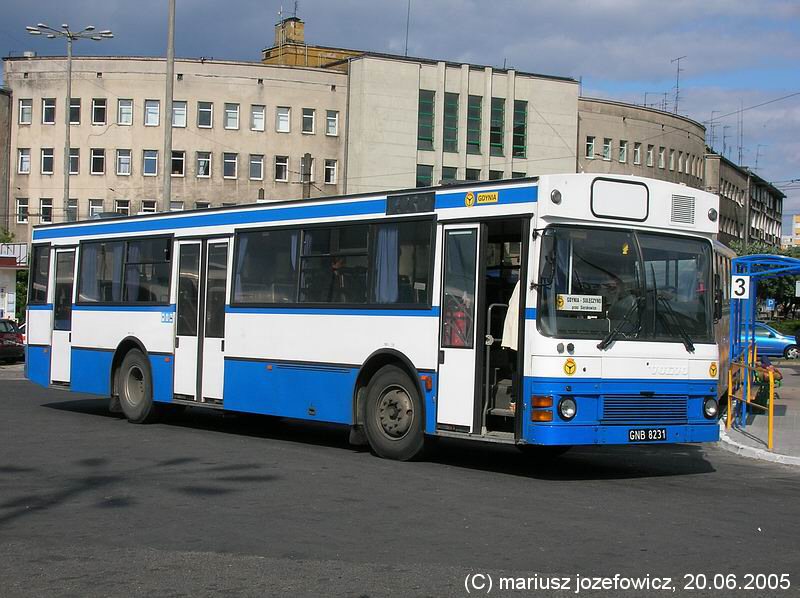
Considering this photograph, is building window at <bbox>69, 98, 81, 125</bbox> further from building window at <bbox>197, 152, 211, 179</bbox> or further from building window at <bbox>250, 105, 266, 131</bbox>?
building window at <bbox>250, 105, 266, 131</bbox>

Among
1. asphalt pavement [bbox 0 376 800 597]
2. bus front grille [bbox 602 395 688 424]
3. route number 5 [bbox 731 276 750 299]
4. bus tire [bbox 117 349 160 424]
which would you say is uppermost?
route number 5 [bbox 731 276 750 299]

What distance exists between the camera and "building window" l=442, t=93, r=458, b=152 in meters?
74.1

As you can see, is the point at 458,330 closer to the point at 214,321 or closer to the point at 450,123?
the point at 214,321

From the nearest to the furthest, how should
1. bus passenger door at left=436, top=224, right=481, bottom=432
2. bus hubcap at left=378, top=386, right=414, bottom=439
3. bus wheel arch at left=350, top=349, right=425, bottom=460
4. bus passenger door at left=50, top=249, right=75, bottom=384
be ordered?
bus passenger door at left=436, top=224, right=481, bottom=432 < bus hubcap at left=378, top=386, right=414, bottom=439 < bus wheel arch at left=350, top=349, right=425, bottom=460 < bus passenger door at left=50, top=249, right=75, bottom=384

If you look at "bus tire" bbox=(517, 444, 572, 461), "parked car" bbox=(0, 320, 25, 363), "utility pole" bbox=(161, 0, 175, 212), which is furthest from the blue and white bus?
"parked car" bbox=(0, 320, 25, 363)

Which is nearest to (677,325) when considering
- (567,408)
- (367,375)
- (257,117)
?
(567,408)

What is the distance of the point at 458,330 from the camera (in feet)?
42.4

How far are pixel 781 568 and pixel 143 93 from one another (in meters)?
69.6

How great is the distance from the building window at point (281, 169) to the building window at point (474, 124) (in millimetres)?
11690

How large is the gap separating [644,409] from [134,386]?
910cm

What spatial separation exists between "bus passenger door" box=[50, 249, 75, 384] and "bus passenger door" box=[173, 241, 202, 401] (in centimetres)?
322

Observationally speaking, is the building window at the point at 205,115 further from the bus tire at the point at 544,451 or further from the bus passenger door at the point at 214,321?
the bus tire at the point at 544,451

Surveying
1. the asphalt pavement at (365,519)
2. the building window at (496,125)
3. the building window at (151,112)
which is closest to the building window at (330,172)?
the building window at (496,125)

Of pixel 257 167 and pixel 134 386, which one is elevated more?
pixel 257 167
